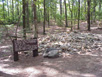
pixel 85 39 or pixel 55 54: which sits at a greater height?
pixel 85 39

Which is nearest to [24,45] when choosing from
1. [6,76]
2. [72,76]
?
[6,76]

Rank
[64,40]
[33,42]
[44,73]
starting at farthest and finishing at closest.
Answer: [64,40] → [33,42] → [44,73]

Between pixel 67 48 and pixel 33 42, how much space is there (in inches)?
88.2

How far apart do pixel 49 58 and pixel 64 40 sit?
9.27 ft

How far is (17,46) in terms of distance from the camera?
5.73m

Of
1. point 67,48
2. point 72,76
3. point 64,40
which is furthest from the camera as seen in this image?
point 64,40

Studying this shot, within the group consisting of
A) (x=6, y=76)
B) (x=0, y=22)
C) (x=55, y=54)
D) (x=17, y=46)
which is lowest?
(x=6, y=76)

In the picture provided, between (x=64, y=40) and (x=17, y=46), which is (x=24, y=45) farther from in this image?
(x=64, y=40)

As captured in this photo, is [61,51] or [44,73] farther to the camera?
[61,51]

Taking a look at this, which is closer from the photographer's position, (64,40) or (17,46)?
(17,46)

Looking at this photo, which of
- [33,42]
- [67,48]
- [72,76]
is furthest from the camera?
[67,48]

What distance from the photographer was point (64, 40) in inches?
324

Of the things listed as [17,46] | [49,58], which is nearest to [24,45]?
[17,46]

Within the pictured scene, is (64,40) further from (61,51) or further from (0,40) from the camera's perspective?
(0,40)
